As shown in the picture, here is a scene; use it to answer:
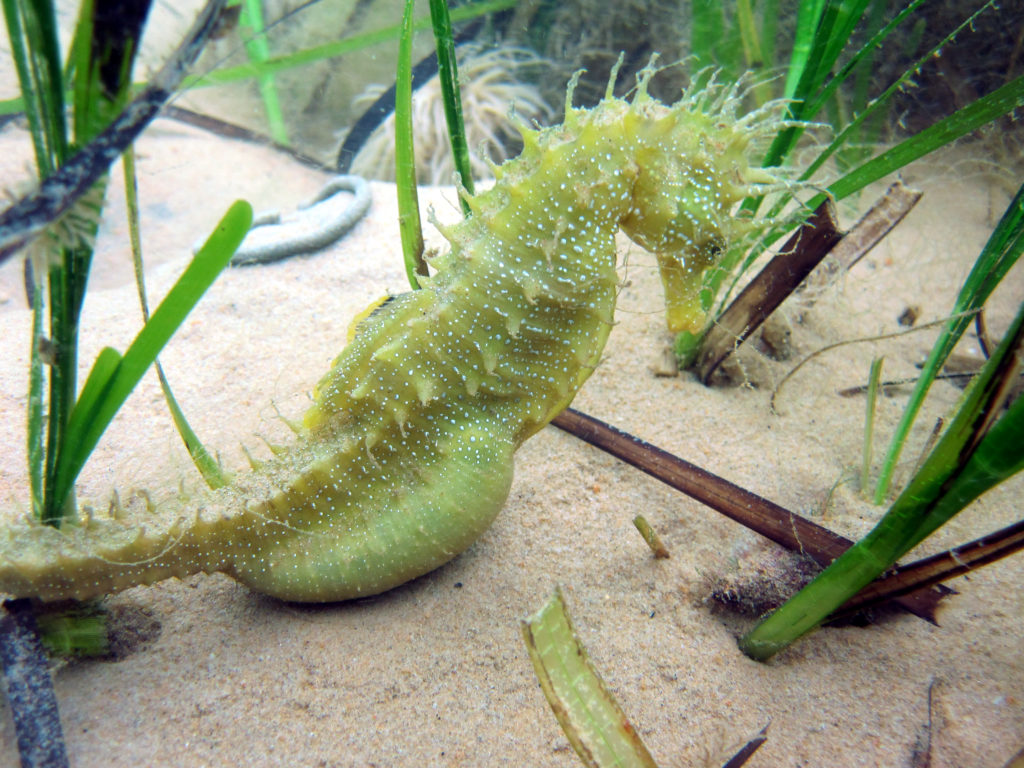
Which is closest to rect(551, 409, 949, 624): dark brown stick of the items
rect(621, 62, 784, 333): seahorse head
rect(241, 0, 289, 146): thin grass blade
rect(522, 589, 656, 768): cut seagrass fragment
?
rect(621, 62, 784, 333): seahorse head

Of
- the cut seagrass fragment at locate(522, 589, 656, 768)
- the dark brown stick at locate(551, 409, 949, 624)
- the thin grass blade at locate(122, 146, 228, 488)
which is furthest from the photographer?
the dark brown stick at locate(551, 409, 949, 624)

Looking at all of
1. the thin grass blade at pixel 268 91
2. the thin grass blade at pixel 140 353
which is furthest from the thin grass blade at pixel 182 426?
the thin grass blade at pixel 268 91

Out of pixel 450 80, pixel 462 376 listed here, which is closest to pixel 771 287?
pixel 462 376

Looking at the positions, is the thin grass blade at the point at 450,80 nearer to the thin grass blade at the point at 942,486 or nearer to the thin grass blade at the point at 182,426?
the thin grass blade at the point at 182,426

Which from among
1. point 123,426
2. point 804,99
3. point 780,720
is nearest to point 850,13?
point 804,99

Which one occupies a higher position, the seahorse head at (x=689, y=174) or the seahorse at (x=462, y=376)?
the seahorse head at (x=689, y=174)

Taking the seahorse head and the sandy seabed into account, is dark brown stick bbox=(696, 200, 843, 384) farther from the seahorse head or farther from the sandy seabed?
the seahorse head
